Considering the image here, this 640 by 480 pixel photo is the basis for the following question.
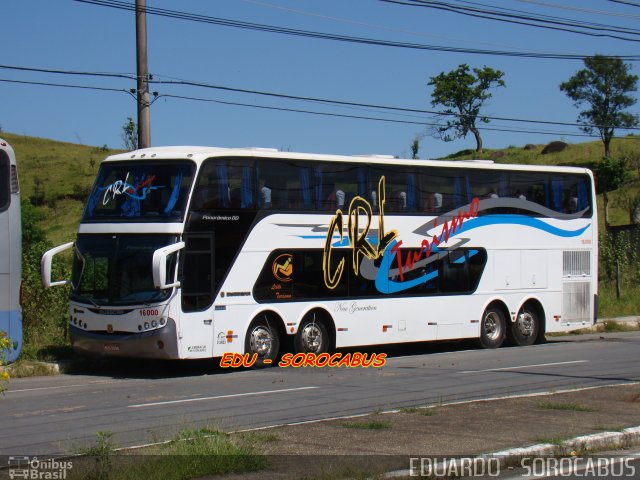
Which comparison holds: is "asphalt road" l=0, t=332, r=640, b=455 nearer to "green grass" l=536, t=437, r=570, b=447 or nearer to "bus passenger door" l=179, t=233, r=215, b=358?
"bus passenger door" l=179, t=233, r=215, b=358

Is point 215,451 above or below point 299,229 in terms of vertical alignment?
below

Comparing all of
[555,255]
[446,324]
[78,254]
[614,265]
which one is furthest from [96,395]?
[614,265]

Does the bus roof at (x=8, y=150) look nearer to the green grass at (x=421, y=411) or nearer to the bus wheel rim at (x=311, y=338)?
the bus wheel rim at (x=311, y=338)

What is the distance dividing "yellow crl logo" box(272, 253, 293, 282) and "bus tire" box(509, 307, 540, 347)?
7.22m

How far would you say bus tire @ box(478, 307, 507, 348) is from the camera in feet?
74.2

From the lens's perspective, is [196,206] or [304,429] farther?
[196,206]

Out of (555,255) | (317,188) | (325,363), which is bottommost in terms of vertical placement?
(325,363)

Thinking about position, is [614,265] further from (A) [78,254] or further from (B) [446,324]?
(A) [78,254]

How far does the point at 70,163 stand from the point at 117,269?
62886 millimetres

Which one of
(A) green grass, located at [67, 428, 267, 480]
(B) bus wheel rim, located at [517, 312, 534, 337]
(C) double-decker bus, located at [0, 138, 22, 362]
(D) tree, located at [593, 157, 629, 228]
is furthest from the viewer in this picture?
(D) tree, located at [593, 157, 629, 228]

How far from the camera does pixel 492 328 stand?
22969mm

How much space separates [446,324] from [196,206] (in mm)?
7303

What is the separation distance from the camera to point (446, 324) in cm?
2159

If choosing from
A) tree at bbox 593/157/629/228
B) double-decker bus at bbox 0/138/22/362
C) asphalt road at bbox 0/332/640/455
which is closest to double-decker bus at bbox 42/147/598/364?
asphalt road at bbox 0/332/640/455
